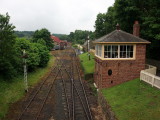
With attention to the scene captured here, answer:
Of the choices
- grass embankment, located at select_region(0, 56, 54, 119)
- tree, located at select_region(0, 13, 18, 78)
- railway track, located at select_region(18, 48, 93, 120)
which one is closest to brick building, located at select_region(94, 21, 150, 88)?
railway track, located at select_region(18, 48, 93, 120)

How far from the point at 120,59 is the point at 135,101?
6.77 m

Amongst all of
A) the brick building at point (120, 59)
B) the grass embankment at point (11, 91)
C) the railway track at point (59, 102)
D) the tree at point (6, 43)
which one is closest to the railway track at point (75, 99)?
the railway track at point (59, 102)

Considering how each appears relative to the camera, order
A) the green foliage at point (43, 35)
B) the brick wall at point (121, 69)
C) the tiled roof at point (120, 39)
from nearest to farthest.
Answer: the tiled roof at point (120, 39) → the brick wall at point (121, 69) → the green foliage at point (43, 35)

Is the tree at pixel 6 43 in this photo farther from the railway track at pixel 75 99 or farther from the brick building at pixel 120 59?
the brick building at pixel 120 59

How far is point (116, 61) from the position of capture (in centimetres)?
2148

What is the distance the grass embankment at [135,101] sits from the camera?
1343cm

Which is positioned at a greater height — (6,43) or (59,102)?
(6,43)

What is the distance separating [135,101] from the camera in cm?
1561

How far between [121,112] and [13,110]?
33.2 ft

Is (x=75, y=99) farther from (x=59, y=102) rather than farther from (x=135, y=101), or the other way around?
(x=135, y=101)

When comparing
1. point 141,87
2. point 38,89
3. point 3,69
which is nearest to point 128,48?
point 141,87

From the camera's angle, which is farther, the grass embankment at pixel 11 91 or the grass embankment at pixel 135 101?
the grass embankment at pixel 11 91

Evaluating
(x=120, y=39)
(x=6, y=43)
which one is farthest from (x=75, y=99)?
(x=6, y=43)

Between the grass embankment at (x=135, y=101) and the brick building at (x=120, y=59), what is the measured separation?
1.85 m
